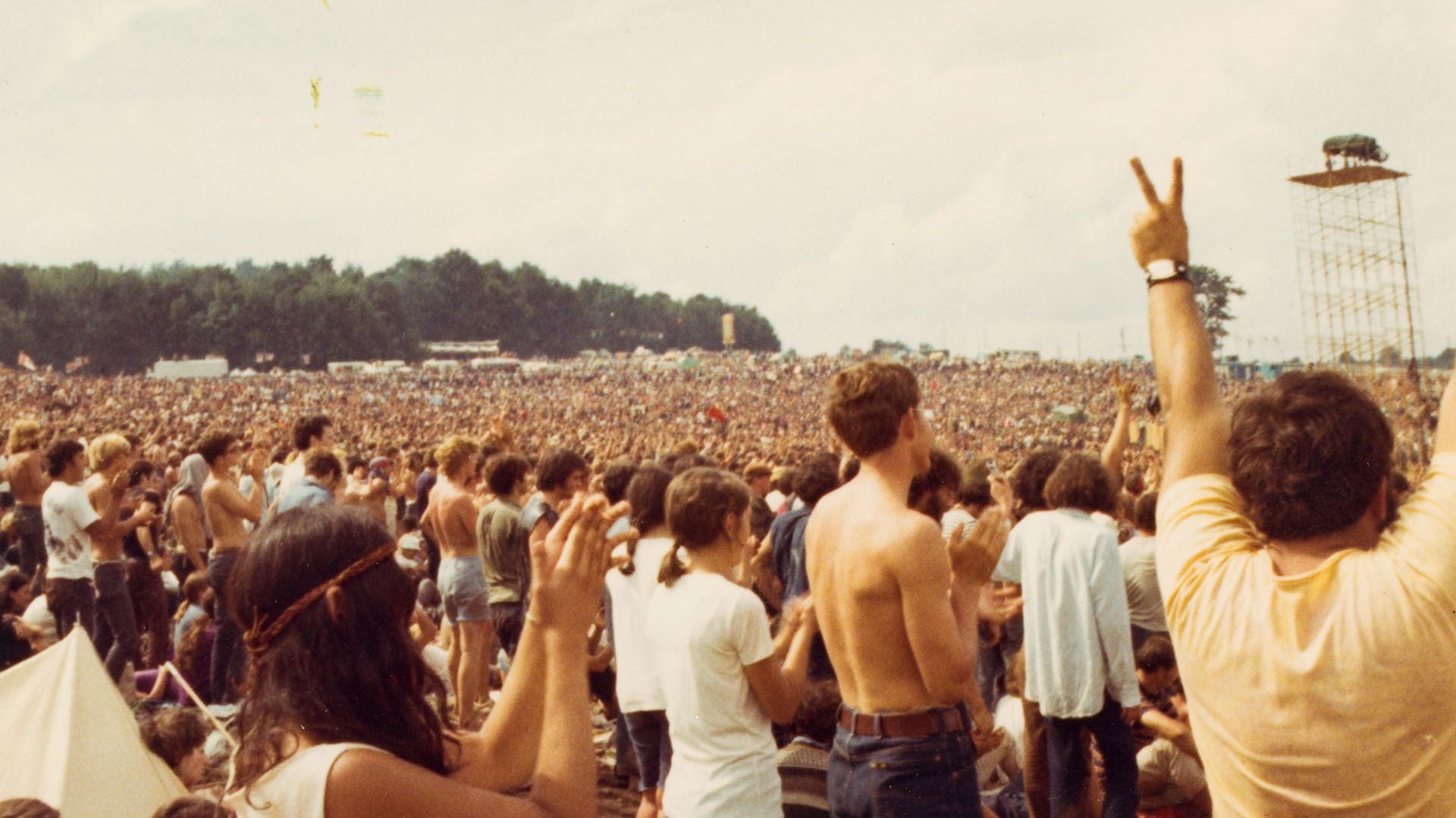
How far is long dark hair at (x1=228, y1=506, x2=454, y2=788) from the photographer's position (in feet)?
5.93

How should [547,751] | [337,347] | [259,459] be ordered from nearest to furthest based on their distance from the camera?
[547,751], [259,459], [337,347]

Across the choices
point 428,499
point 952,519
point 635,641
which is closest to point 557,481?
point 635,641

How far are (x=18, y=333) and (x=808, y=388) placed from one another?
56.3 meters

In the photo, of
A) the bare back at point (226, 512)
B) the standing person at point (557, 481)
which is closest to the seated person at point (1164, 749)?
the standing person at point (557, 481)

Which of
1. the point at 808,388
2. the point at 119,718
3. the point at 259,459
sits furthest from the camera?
the point at 808,388

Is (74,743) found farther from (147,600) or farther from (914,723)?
(147,600)

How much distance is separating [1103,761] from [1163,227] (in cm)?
319

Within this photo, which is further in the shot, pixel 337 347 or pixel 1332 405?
pixel 337 347

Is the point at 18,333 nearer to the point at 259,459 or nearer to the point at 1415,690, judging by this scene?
the point at 259,459

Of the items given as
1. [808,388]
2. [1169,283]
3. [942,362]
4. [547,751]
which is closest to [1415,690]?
[1169,283]

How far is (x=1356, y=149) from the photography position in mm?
35500

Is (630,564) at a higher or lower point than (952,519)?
higher

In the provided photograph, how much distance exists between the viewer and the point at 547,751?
1919 millimetres

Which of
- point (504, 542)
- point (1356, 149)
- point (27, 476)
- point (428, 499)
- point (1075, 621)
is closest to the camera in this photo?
point (1075, 621)
